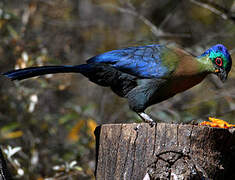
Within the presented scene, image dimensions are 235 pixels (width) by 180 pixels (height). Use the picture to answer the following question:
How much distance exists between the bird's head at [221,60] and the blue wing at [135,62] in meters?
0.50

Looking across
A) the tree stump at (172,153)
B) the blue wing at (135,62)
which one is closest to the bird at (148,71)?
the blue wing at (135,62)

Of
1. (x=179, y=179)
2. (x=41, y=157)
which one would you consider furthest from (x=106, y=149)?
(x=41, y=157)

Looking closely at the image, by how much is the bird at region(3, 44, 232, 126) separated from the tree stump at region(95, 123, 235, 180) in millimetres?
843

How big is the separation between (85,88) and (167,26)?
7.98 ft

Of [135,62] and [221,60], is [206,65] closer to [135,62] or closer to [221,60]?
[221,60]

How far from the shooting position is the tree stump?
7.82ft

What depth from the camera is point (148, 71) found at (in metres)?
3.47

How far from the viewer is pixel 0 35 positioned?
5.31 meters

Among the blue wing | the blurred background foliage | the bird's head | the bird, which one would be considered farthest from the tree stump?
the blurred background foliage

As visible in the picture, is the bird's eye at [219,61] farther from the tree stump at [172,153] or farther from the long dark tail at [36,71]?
the long dark tail at [36,71]

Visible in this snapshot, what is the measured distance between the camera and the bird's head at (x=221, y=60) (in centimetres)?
345

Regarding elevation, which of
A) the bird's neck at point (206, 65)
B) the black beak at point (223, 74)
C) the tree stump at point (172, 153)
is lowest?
the tree stump at point (172, 153)

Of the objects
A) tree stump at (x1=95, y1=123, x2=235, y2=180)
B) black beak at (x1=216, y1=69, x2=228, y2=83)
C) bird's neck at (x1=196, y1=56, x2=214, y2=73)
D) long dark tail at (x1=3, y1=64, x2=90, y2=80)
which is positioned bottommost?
tree stump at (x1=95, y1=123, x2=235, y2=180)

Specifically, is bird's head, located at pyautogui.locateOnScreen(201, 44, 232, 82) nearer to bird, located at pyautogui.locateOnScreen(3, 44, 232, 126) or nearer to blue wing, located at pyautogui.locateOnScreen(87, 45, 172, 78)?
bird, located at pyautogui.locateOnScreen(3, 44, 232, 126)
